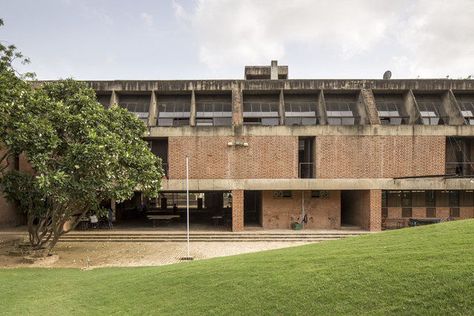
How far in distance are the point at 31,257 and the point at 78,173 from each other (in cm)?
473

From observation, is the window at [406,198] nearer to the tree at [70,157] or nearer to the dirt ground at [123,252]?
the dirt ground at [123,252]

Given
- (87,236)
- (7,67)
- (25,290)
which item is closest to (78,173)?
(25,290)

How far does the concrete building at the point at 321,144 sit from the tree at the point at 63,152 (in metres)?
4.81

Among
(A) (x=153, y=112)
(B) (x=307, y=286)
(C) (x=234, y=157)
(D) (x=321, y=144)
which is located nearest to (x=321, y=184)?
(D) (x=321, y=144)

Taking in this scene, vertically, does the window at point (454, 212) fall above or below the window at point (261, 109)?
below

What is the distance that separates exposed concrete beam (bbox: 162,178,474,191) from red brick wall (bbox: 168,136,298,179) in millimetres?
375

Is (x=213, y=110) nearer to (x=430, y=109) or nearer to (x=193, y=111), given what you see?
(x=193, y=111)

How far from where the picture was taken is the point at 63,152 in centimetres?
1280

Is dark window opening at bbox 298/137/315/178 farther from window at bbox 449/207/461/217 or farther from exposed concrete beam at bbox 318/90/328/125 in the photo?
window at bbox 449/207/461/217

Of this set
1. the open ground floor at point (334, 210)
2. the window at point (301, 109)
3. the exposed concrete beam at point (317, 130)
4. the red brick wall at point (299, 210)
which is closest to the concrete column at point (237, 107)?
the exposed concrete beam at point (317, 130)

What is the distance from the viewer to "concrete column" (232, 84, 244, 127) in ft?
61.3

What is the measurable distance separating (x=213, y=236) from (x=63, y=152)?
9.10 meters

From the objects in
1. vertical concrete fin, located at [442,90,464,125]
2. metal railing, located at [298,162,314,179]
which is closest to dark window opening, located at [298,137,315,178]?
metal railing, located at [298,162,314,179]

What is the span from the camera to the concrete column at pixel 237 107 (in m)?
18.7
